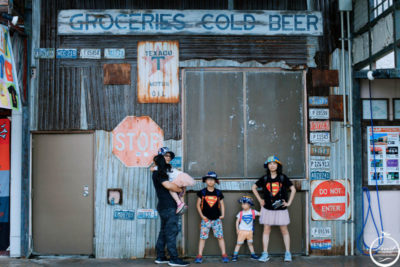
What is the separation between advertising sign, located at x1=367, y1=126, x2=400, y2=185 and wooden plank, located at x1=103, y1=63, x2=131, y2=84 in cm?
452

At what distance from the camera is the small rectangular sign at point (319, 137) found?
24.8ft

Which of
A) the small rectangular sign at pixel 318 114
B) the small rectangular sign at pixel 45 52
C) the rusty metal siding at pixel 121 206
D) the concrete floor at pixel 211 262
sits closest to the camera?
the concrete floor at pixel 211 262

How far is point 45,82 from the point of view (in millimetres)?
7492

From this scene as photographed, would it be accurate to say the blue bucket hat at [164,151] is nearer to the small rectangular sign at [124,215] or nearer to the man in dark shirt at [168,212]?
the man in dark shirt at [168,212]

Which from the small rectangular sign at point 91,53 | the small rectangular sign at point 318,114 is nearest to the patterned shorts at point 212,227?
the small rectangular sign at point 318,114

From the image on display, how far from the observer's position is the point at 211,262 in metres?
7.18

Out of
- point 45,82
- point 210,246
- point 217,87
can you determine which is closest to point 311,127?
point 217,87

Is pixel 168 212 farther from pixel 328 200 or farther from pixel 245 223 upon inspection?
pixel 328 200

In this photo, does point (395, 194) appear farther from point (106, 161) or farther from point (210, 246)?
point (106, 161)

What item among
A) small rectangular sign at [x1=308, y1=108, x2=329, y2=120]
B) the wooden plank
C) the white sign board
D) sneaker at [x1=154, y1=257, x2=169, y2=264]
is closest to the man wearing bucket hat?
small rectangular sign at [x1=308, y1=108, x2=329, y2=120]

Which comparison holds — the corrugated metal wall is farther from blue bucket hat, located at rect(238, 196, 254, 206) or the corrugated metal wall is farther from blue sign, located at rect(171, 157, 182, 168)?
blue bucket hat, located at rect(238, 196, 254, 206)

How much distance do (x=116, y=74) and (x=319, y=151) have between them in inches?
154

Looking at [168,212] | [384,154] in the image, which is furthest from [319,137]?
[168,212]

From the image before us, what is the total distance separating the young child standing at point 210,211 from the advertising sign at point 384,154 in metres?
2.88
